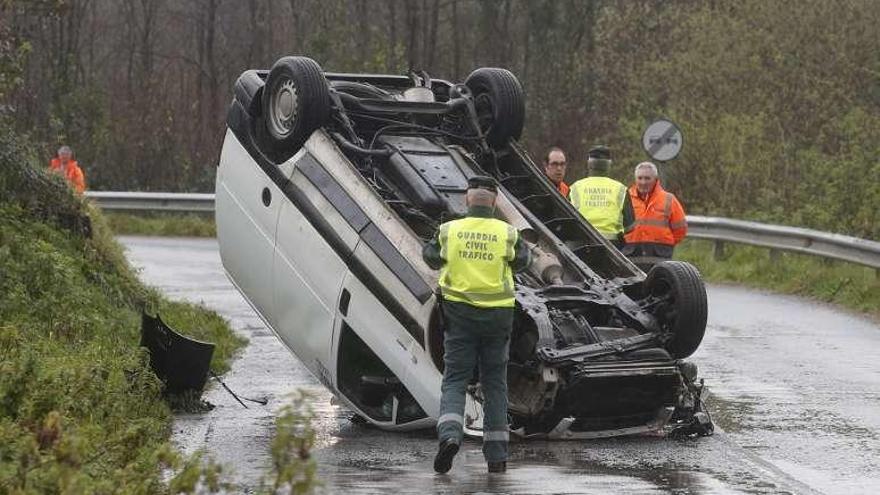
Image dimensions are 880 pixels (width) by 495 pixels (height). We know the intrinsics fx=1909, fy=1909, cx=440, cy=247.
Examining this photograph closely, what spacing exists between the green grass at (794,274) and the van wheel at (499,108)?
7.08 m

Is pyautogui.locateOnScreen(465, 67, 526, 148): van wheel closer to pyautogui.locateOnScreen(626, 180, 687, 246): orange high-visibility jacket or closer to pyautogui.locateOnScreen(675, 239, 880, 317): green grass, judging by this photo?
pyautogui.locateOnScreen(626, 180, 687, 246): orange high-visibility jacket

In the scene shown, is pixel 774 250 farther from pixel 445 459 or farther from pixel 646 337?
pixel 445 459

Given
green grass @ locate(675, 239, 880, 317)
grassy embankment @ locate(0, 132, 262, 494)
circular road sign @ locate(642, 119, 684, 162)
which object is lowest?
green grass @ locate(675, 239, 880, 317)

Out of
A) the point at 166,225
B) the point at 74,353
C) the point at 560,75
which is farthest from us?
the point at 560,75

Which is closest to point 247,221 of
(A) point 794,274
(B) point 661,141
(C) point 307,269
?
(C) point 307,269

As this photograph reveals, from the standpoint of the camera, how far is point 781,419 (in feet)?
39.6

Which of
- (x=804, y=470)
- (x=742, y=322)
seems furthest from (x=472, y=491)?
(x=742, y=322)

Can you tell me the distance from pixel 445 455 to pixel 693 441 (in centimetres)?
194

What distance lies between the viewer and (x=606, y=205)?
1443 centimetres

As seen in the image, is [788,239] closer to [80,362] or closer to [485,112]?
[485,112]

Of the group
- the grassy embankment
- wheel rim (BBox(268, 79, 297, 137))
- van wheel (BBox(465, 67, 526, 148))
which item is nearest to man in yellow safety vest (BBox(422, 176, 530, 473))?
the grassy embankment

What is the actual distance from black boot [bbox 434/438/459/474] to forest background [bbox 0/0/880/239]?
7.68m

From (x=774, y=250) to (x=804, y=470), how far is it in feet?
45.9

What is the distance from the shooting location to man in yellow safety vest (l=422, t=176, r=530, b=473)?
1025 cm
